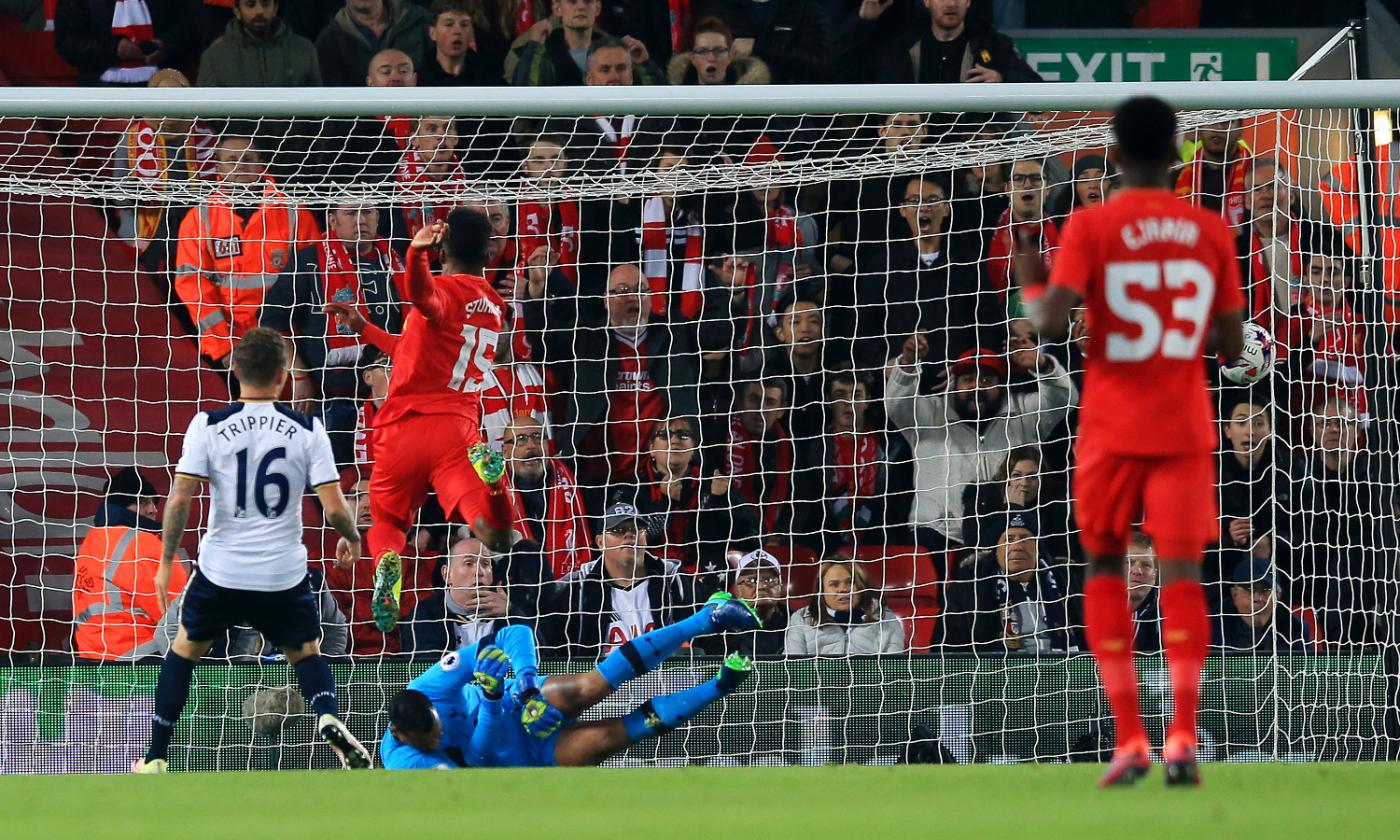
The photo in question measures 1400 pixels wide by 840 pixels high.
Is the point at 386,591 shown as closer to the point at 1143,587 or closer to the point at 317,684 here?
the point at 317,684

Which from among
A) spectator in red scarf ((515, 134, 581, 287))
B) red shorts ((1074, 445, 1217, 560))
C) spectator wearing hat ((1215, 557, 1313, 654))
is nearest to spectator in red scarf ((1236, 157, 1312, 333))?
spectator wearing hat ((1215, 557, 1313, 654))

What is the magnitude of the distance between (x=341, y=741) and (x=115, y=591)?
7.55ft

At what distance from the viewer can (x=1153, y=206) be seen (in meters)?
3.99

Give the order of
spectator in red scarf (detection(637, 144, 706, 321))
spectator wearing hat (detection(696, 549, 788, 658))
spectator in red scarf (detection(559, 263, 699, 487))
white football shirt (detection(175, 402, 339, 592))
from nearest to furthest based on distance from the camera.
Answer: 1. white football shirt (detection(175, 402, 339, 592))
2. spectator wearing hat (detection(696, 549, 788, 658))
3. spectator in red scarf (detection(559, 263, 699, 487))
4. spectator in red scarf (detection(637, 144, 706, 321))

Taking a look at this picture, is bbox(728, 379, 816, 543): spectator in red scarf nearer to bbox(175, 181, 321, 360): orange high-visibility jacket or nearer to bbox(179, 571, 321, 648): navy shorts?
bbox(175, 181, 321, 360): orange high-visibility jacket

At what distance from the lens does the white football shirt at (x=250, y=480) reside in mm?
6426

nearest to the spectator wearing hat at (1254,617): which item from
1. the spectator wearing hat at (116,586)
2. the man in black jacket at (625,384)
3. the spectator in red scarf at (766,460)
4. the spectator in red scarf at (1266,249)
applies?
the spectator in red scarf at (1266,249)

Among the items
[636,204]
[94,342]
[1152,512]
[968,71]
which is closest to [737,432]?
[636,204]

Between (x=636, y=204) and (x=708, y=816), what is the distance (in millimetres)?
5654

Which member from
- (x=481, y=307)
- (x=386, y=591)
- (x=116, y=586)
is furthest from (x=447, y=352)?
(x=116, y=586)

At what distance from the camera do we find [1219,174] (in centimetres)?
885

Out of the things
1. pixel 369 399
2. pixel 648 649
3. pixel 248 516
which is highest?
pixel 369 399

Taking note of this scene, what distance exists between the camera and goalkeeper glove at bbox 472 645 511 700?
7.18 m

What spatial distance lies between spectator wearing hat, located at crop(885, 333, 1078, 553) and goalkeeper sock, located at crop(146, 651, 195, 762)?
3.49 meters
